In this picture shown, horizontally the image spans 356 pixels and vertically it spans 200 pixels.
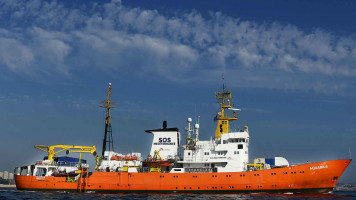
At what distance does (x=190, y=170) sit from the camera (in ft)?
121

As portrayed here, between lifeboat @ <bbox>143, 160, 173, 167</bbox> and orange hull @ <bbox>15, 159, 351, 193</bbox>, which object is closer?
orange hull @ <bbox>15, 159, 351, 193</bbox>

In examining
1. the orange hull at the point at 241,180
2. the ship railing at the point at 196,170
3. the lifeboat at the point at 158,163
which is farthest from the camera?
the lifeboat at the point at 158,163

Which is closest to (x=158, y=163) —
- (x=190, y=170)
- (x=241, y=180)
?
(x=190, y=170)

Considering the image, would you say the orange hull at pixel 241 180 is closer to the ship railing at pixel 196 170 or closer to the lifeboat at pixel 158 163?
the lifeboat at pixel 158 163

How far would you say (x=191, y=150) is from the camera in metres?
37.7

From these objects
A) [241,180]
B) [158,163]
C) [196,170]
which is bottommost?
[241,180]

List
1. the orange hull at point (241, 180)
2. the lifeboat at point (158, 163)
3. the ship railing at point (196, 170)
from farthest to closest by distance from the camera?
the lifeboat at point (158, 163) → the ship railing at point (196, 170) → the orange hull at point (241, 180)

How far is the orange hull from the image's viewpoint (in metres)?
33.3

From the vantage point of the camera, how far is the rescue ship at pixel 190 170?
33.5m

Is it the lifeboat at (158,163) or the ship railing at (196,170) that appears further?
the lifeboat at (158,163)

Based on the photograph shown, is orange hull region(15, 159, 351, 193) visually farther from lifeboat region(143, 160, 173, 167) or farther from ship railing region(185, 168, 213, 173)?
ship railing region(185, 168, 213, 173)

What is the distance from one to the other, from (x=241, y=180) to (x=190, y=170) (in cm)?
605

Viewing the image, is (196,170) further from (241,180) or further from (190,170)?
(241,180)

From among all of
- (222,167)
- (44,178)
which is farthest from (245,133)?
(44,178)
